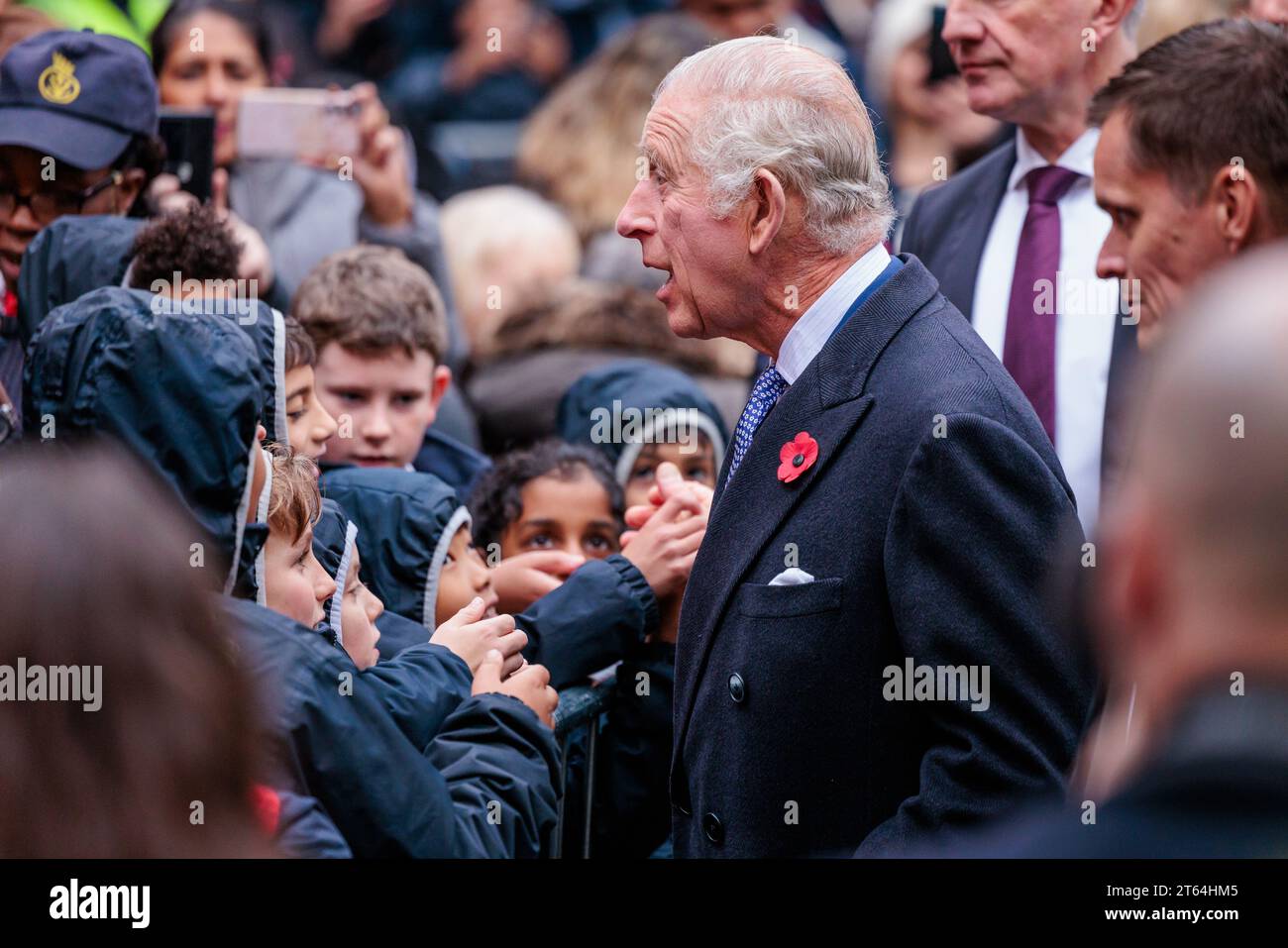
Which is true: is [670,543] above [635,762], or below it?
above

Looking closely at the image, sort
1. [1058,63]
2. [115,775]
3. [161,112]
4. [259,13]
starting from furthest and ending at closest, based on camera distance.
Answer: [259,13] < [161,112] < [1058,63] < [115,775]

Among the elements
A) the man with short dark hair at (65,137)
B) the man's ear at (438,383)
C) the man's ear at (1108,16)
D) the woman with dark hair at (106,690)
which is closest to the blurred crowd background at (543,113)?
the man with short dark hair at (65,137)

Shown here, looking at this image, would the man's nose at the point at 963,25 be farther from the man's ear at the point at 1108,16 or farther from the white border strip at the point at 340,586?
the white border strip at the point at 340,586

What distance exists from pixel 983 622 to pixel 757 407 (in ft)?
2.11

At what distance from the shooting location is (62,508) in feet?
4.65

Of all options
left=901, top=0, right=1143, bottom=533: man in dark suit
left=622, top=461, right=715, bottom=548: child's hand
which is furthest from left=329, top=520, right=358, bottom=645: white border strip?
left=901, top=0, right=1143, bottom=533: man in dark suit

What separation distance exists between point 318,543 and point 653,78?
11.4 ft

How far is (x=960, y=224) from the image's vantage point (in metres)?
4.09

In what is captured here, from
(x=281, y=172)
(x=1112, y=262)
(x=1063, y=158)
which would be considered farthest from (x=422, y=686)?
(x=281, y=172)

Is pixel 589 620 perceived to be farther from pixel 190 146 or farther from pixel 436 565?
pixel 190 146

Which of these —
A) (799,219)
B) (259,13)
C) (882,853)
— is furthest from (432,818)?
(259,13)

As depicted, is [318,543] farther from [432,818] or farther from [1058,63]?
[1058,63]

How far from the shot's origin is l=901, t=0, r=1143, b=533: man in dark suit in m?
3.77
